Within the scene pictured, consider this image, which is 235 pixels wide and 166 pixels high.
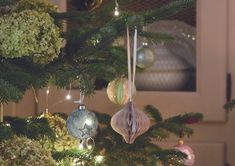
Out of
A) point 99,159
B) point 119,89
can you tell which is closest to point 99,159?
point 99,159

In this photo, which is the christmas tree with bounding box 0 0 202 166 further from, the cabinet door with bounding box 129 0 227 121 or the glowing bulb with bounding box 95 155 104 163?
the cabinet door with bounding box 129 0 227 121

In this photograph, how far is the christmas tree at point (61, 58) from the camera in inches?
28.4

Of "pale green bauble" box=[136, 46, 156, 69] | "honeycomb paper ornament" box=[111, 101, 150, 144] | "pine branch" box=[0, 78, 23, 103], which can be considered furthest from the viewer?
"pale green bauble" box=[136, 46, 156, 69]

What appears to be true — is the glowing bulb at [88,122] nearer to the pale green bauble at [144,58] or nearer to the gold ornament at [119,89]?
the gold ornament at [119,89]

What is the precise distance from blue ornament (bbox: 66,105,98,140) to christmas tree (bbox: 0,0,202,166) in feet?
0.12

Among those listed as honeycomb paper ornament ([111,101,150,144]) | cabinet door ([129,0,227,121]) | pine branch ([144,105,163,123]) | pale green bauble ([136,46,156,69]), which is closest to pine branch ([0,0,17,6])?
honeycomb paper ornament ([111,101,150,144])

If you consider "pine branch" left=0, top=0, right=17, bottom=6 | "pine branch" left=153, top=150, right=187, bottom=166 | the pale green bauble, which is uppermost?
"pine branch" left=0, top=0, right=17, bottom=6

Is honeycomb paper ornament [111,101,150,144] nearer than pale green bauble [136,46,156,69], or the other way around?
honeycomb paper ornament [111,101,150,144]

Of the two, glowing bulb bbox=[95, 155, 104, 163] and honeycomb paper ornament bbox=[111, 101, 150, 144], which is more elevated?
honeycomb paper ornament bbox=[111, 101, 150, 144]

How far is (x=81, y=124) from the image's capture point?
2.72 ft

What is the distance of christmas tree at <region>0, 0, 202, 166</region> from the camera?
0.72 m

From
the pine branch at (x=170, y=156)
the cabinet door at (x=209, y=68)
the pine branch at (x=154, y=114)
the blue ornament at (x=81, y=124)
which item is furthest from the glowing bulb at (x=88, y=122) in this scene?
the cabinet door at (x=209, y=68)

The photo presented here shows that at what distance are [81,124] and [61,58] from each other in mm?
108

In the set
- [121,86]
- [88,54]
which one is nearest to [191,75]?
[121,86]
